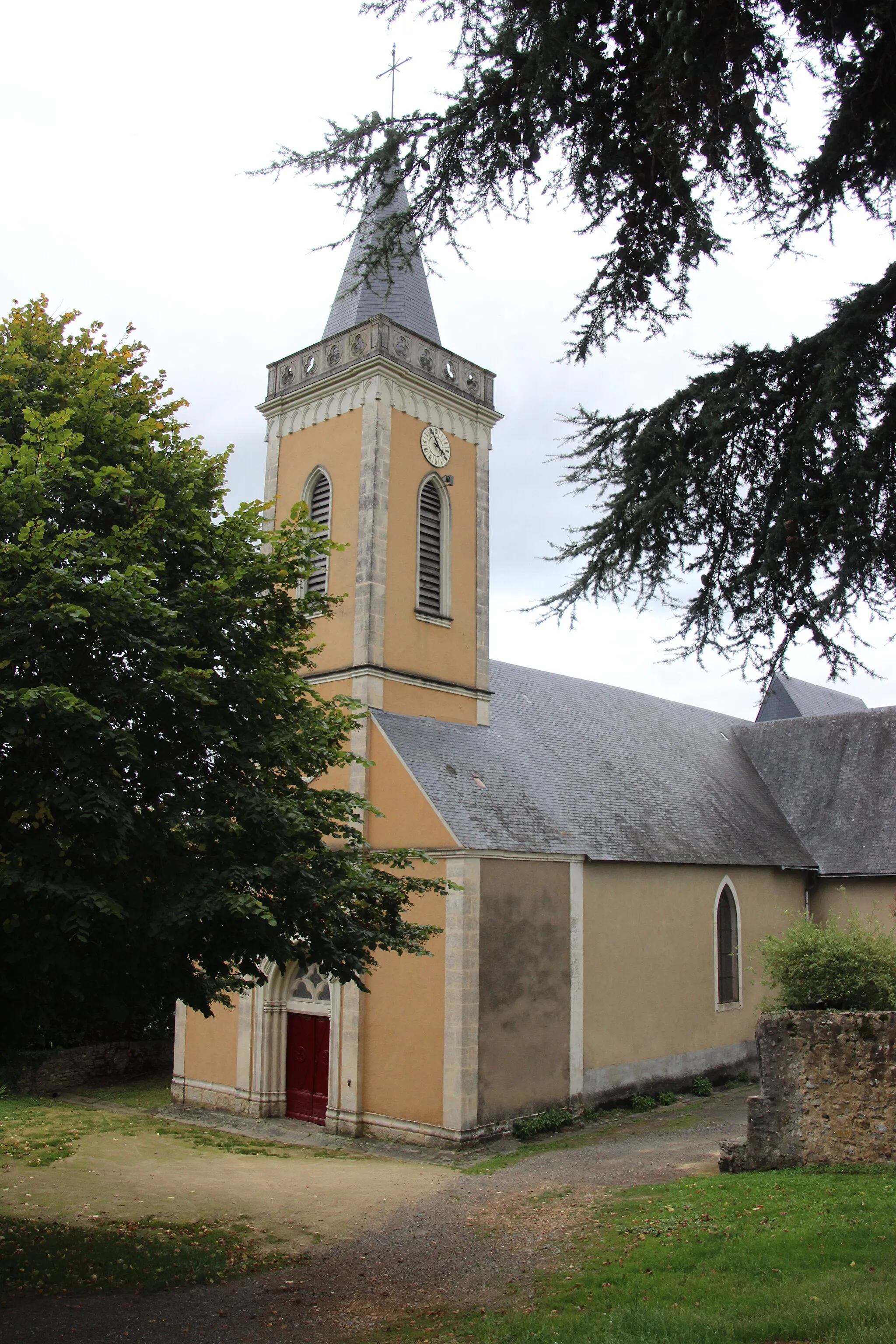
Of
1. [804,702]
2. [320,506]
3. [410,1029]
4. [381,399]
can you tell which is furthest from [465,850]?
[804,702]

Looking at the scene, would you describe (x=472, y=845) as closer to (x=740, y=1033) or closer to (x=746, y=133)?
(x=740, y=1033)

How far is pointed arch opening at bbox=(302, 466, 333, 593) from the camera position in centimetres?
1903

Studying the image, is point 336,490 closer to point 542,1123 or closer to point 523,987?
point 523,987

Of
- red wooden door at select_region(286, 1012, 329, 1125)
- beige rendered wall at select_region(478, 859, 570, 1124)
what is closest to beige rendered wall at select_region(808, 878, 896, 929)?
beige rendered wall at select_region(478, 859, 570, 1124)

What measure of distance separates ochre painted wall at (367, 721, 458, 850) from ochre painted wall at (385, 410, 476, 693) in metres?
1.92

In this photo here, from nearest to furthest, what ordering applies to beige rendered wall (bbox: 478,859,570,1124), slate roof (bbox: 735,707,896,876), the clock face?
beige rendered wall (bbox: 478,859,570,1124) < the clock face < slate roof (bbox: 735,707,896,876)

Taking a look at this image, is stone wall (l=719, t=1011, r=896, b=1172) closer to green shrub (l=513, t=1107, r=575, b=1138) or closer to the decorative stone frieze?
green shrub (l=513, t=1107, r=575, b=1138)

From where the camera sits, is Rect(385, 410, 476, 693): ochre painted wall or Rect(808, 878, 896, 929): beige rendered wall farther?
Rect(808, 878, 896, 929): beige rendered wall

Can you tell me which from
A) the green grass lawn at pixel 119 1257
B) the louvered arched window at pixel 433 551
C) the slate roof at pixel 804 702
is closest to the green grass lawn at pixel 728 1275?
the green grass lawn at pixel 119 1257

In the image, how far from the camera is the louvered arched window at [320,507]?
19031mm

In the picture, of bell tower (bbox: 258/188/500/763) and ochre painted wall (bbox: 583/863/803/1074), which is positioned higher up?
bell tower (bbox: 258/188/500/763)

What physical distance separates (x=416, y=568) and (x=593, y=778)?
584 centimetres

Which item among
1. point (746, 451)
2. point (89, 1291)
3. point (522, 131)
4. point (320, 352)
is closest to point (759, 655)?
point (746, 451)

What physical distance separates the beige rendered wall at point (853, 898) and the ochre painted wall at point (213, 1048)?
13.2m
